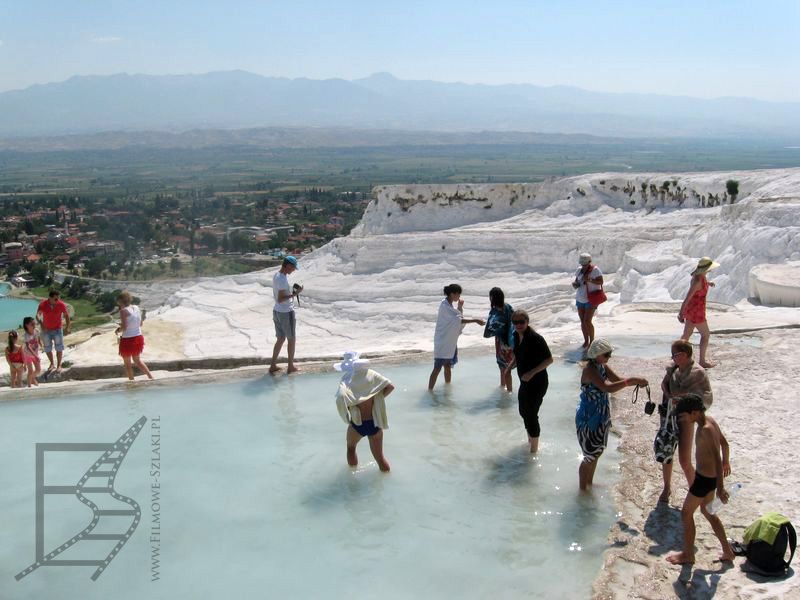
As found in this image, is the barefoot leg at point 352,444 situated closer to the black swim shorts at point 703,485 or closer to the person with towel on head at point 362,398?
the person with towel on head at point 362,398

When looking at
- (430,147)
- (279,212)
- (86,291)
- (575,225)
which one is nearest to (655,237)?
(575,225)

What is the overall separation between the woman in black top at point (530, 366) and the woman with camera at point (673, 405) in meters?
0.85

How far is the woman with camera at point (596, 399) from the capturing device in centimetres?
448

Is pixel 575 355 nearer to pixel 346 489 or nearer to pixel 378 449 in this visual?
pixel 378 449

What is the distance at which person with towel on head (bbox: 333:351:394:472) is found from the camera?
4.85m

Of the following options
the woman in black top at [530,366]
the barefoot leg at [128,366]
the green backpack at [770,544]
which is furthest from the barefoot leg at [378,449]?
the barefoot leg at [128,366]

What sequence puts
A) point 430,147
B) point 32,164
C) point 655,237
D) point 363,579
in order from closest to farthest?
point 363,579 → point 655,237 → point 32,164 → point 430,147

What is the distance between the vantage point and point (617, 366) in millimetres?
7027

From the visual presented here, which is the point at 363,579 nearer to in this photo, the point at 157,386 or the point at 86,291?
the point at 157,386

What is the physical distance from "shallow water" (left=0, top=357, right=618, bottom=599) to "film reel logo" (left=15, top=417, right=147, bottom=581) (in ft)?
0.16

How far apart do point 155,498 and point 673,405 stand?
9.96ft

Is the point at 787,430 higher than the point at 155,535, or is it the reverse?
the point at 787,430

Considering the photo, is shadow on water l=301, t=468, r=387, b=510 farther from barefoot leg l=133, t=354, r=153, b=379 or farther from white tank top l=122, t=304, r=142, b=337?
white tank top l=122, t=304, r=142, b=337

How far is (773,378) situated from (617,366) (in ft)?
4.13
